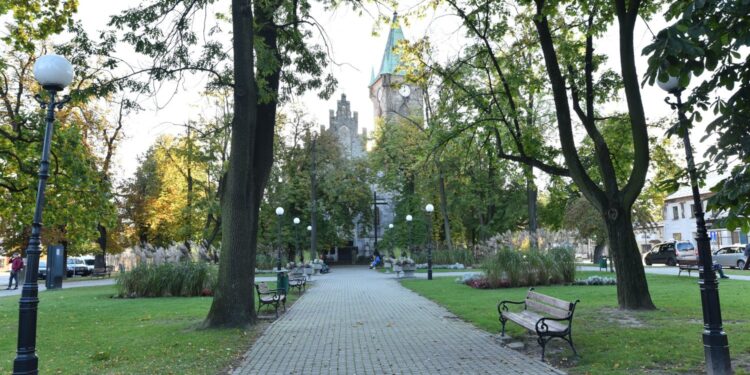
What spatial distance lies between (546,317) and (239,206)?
20.2ft

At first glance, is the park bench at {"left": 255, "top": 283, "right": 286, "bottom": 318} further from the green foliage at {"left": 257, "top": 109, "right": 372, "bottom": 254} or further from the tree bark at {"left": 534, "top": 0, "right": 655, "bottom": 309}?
the green foliage at {"left": 257, "top": 109, "right": 372, "bottom": 254}

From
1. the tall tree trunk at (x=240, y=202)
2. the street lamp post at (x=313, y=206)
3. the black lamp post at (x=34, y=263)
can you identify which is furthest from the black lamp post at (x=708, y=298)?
the street lamp post at (x=313, y=206)

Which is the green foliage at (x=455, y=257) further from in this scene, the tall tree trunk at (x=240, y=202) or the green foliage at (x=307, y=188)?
the tall tree trunk at (x=240, y=202)

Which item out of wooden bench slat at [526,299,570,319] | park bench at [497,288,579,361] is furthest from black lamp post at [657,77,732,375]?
wooden bench slat at [526,299,570,319]

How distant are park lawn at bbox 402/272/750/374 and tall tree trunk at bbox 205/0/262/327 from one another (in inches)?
189

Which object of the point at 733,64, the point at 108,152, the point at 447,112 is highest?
the point at 108,152

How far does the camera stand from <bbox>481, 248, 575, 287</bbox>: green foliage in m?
18.5

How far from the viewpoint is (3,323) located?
11.8 m

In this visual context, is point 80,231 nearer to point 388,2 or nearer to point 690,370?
point 388,2

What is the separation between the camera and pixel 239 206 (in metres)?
10.3

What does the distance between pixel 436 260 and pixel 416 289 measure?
17.9 meters

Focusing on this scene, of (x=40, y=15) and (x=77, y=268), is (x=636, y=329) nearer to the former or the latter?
(x=40, y=15)

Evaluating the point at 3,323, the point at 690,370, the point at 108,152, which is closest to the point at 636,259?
the point at 690,370

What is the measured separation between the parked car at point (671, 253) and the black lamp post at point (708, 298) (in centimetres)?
3044
